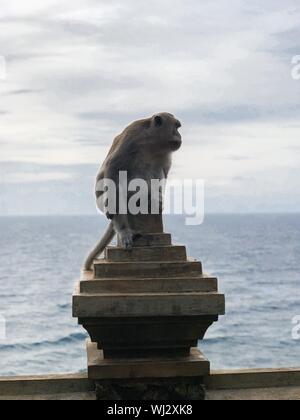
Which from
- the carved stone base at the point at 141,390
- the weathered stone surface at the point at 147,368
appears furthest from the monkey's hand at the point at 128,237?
the carved stone base at the point at 141,390

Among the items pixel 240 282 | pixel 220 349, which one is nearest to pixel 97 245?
pixel 220 349

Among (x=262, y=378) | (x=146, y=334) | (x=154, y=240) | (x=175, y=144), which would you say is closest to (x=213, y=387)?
(x=262, y=378)

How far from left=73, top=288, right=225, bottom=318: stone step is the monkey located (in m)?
0.76

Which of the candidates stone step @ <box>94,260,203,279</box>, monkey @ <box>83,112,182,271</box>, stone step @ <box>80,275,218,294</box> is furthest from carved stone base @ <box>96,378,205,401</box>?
monkey @ <box>83,112,182,271</box>

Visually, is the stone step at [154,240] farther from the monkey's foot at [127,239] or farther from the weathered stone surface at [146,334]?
the weathered stone surface at [146,334]

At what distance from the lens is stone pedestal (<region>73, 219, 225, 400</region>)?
6430mm

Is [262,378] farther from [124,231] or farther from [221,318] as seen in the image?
[221,318]

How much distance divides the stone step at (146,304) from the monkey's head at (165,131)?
58.7 inches

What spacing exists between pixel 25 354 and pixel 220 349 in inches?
443

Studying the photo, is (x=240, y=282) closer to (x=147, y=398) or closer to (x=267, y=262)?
(x=267, y=262)

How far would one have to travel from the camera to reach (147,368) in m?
6.67

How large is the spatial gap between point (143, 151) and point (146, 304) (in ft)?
4.97

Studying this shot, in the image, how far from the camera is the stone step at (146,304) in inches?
251

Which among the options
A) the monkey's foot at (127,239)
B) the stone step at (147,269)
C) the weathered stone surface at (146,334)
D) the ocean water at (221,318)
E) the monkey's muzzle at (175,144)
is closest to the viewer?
the weathered stone surface at (146,334)
